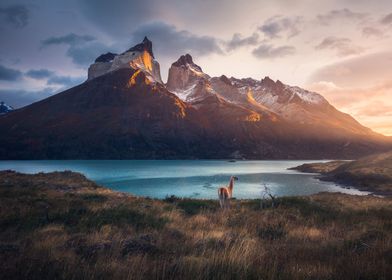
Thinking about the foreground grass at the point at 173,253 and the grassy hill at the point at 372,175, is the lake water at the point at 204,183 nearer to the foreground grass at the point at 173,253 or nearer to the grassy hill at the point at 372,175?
the grassy hill at the point at 372,175

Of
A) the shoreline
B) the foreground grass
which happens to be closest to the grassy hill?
the shoreline

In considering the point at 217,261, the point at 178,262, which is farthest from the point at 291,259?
the point at 178,262

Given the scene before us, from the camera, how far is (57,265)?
5.78 metres

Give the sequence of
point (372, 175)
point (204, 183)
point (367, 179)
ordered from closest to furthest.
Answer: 1. point (367, 179)
2. point (372, 175)
3. point (204, 183)

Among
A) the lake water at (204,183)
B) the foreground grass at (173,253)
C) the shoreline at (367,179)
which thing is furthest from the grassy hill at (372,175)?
the foreground grass at (173,253)

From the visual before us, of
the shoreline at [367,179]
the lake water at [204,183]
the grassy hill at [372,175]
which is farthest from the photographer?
the grassy hill at [372,175]

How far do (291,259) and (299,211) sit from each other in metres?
12.3

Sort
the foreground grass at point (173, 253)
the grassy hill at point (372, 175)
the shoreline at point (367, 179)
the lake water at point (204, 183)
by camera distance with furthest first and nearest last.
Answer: the grassy hill at point (372, 175) → the shoreline at point (367, 179) → the lake water at point (204, 183) → the foreground grass at point (173, 253)

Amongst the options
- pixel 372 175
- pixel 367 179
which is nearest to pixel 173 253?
pixel 367 179

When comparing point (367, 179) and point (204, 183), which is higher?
point (367, 179)

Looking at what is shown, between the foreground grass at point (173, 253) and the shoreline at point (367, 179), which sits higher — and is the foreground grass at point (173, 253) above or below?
above

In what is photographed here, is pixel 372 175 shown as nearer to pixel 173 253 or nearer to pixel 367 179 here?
pixel 367 179

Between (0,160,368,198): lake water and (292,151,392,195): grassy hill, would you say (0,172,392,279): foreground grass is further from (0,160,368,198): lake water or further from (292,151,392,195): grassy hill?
(292,151,392,195): grassy hill

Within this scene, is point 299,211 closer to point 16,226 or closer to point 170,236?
point 170,236
